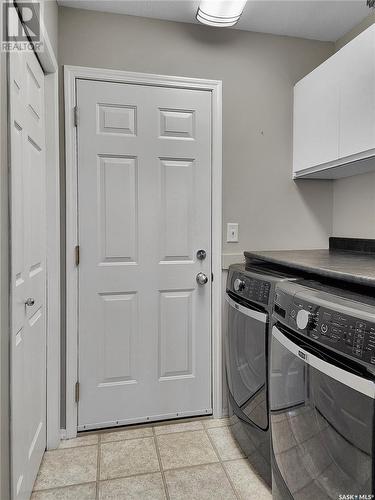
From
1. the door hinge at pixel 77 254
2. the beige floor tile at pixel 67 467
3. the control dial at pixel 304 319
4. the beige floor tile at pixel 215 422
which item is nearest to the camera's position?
the control dial at pixel 304 319

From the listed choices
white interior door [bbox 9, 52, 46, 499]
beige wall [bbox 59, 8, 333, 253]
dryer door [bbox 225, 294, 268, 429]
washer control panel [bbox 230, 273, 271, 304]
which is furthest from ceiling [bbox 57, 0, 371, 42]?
dryer door [bbox 225, 294, 268, 429]

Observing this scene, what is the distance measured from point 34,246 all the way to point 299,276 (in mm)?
1282

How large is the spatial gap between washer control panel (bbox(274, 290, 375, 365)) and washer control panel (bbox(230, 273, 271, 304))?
0.76 ft

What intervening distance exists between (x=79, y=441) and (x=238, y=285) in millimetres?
1298

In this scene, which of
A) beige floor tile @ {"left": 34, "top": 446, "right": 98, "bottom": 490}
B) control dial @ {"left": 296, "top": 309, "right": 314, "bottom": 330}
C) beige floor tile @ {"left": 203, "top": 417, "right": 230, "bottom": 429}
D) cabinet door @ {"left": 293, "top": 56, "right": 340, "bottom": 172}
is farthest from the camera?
beige floor tile @ {"left": 203, "top": 417, "right": 230, "bottom": 429}

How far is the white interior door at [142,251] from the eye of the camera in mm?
2039

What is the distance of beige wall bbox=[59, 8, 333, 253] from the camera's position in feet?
6.77

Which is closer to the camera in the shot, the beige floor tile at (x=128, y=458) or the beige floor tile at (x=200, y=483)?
the beige floor tile at (x=200, y=483)

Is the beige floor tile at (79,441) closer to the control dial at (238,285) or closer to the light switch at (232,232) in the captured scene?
the control dial at (238,285)

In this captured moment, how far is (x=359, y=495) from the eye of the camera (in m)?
0.93

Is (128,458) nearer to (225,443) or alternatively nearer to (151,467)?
(151,467)

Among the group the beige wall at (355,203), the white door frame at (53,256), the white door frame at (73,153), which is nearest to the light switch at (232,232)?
the white door frame at (73,153)

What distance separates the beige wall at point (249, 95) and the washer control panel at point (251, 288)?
1.37 feet

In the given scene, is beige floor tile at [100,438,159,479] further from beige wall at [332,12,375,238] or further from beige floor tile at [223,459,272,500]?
beige wall at [332,12,375,238]
